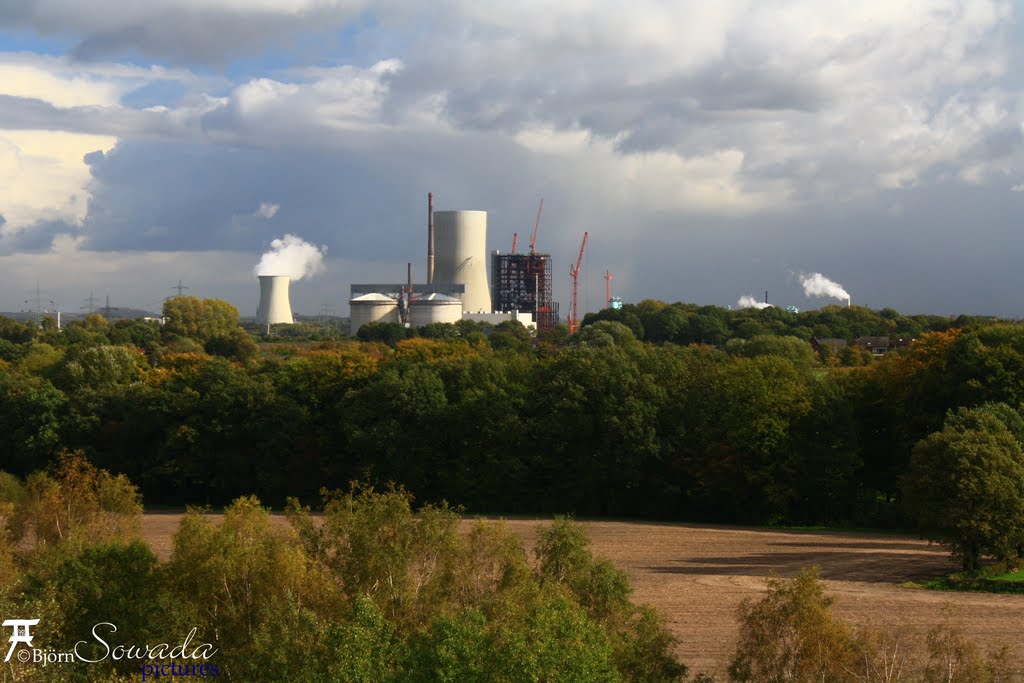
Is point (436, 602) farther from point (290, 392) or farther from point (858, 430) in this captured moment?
point (290, 392)

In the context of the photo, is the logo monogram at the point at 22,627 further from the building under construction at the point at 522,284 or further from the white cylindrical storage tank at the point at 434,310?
the building under construction at the point at 522,284

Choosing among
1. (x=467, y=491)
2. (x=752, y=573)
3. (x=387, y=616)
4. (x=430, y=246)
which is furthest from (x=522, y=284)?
(x=387, y=616)

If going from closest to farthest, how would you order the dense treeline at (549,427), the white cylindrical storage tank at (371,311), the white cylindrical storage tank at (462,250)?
the dense treeline at (549,427) → the white cylindrical storage tank at (462,250) → the white cylindrical storage tank at (371,311)

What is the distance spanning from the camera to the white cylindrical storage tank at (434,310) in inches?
5217

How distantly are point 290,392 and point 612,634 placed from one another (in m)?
37.1

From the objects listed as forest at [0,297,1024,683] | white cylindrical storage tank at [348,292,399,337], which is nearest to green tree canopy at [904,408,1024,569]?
forest at [0,297,1024,683]

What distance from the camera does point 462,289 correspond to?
13612cm

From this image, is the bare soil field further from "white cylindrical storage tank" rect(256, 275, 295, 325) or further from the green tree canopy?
"white cylindrical storage tank" rect(256, 275, 295, 325)

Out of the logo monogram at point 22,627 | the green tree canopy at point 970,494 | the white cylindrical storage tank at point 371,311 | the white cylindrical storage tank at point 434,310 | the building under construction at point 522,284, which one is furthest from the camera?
the building under construction at point 522,284

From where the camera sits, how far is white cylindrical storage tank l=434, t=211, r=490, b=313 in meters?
128

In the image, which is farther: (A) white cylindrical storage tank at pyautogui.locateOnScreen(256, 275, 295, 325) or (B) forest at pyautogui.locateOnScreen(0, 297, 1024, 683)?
(A) white cylindrical storage tank at pyautogui.locateOnScreen(256, 275, 295, 325)

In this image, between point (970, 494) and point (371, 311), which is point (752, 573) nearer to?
point (970, 494)

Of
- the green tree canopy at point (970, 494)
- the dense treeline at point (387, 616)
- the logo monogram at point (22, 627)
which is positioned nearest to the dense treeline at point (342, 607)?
the dense treeline at point (387, 616)

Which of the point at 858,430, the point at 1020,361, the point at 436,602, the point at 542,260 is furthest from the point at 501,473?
the point at 542,260
